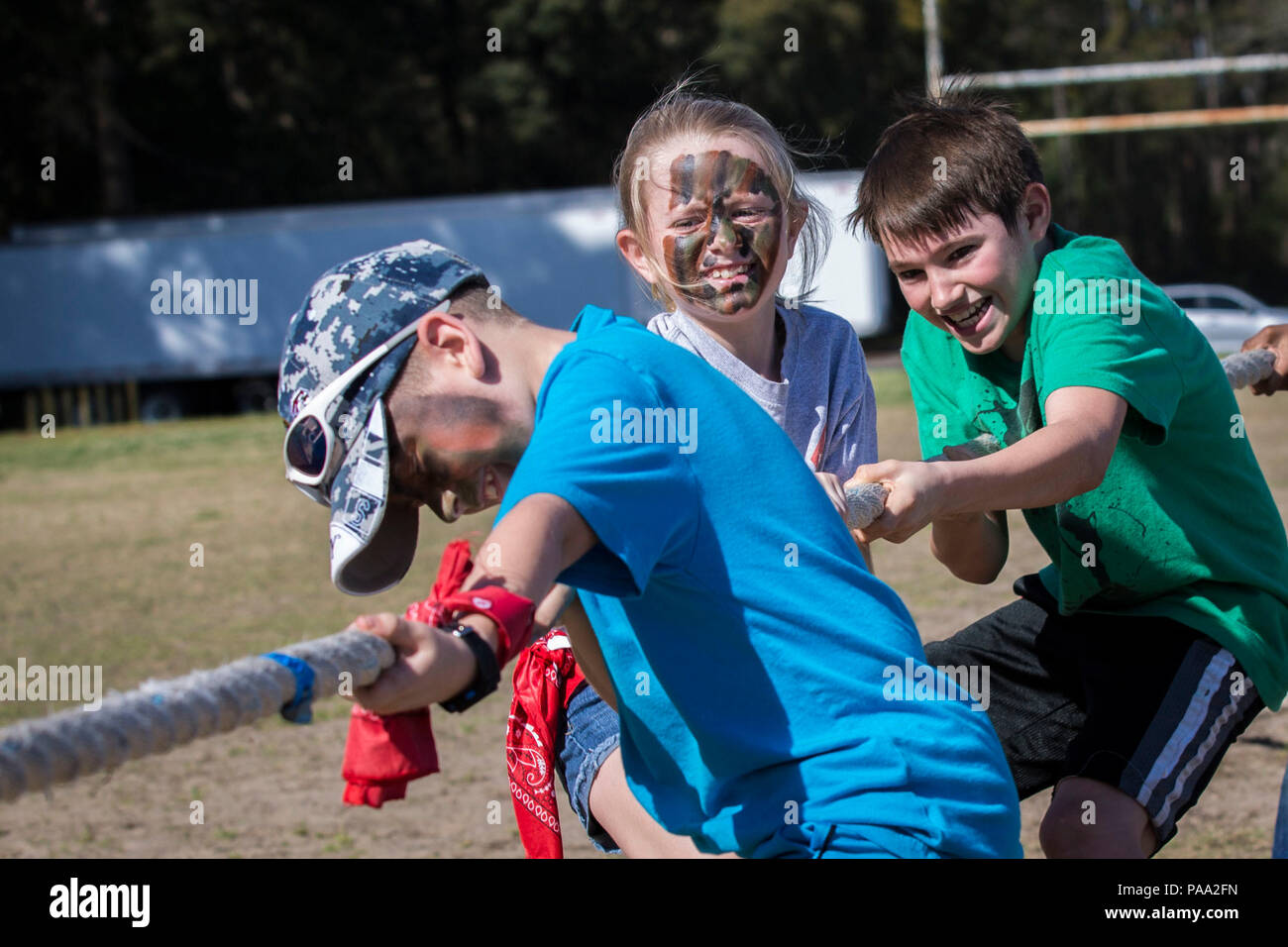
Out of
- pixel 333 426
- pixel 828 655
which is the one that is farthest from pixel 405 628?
pixel 828 655

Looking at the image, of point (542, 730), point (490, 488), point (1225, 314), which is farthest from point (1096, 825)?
point (1225, 314)

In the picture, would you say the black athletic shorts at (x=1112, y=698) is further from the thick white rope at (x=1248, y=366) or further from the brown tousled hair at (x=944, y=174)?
the brown tousled hair at (x=944, y=174)

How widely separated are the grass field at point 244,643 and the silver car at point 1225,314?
25.0ft

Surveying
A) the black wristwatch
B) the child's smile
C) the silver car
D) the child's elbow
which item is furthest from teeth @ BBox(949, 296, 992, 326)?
the silver car

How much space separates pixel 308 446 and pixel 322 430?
0.04 m

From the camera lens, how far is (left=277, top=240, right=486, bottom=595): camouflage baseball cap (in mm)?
1778

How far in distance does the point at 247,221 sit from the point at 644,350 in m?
31.4

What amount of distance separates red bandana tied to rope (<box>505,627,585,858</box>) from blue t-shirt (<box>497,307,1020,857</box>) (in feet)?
4.00

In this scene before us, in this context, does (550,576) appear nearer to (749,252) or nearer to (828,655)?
(828,655)

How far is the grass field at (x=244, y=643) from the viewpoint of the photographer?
5352mm

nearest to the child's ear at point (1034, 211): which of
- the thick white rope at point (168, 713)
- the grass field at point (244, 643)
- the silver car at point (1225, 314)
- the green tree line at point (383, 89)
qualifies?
the grass field at point (244, 643)

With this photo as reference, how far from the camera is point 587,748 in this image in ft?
9.93

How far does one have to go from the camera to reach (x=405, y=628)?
1.49 meters
